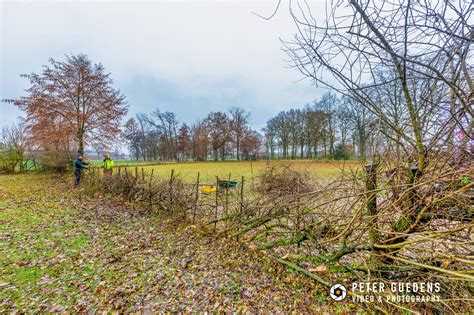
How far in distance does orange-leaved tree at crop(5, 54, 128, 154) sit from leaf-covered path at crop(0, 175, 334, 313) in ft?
30.3

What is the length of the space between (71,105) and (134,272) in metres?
14.3

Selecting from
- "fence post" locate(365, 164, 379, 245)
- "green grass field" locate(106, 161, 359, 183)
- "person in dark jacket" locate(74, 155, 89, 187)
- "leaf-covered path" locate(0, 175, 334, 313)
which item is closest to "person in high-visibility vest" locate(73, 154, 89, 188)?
"person in dark jacket" locate(74, 155, 89, 187)

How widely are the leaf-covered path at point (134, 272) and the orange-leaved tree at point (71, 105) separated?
922 cm

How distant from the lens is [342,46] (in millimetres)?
1620

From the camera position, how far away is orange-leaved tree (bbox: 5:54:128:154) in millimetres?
11961

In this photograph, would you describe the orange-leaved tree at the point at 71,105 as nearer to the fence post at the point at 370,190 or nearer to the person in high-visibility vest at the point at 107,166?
the person in high-visibility vest at the point at 107,166

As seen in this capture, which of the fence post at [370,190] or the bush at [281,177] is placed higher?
the fence post at [370,190]

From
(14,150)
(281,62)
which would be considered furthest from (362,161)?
(14,150)

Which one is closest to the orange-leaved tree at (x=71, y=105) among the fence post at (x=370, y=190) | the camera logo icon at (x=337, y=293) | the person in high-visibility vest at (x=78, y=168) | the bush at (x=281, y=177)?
the person in high-visibility vest at (x=78, y=168)

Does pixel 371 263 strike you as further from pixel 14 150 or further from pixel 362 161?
pixel 14 150

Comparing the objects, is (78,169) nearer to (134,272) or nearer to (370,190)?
(134,272)

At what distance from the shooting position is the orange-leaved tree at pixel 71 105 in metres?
12.0

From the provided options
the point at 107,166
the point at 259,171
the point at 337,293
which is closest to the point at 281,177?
the point at 259,171

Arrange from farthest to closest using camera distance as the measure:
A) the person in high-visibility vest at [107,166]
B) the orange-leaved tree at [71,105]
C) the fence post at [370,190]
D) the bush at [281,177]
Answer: the orange-leaved tree at [71,105] < the bush at [281,177] < the person in high-visibility vest at [107,166] < the fence post at [370,190]
